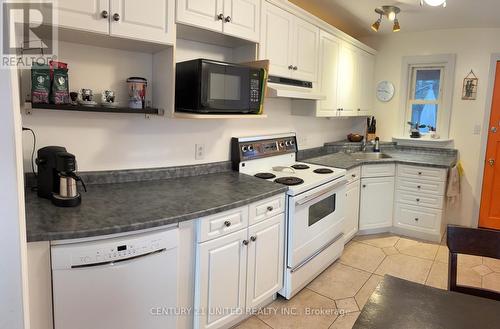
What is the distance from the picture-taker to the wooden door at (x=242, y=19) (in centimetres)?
211

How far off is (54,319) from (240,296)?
1.02 meters

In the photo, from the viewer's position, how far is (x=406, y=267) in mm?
3031

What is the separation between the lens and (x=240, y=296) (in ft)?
6.61

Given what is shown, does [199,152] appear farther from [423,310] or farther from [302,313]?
[423,310]

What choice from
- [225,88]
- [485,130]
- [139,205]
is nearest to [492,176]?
[485,130]

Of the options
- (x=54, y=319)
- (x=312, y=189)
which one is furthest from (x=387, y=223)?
(x=54, y=319)

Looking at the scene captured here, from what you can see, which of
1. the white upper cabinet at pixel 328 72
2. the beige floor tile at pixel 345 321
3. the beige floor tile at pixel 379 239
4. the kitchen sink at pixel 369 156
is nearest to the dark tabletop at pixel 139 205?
the beige floor tile at pixel 345 321

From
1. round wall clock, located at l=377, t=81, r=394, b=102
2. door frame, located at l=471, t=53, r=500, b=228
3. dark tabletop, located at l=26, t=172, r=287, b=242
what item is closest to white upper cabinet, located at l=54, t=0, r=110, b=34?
dark tabletop, located at l=26, t=172, r=287, b=242

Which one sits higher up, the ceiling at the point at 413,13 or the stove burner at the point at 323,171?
the ceiling at the point at 413,13

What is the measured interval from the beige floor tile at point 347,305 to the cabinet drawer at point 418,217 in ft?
5.46

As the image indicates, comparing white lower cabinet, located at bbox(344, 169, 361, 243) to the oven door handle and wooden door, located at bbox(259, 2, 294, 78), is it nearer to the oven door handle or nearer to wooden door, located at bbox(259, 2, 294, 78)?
the oven door handle

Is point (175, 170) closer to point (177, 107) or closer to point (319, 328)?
point (177, 107)

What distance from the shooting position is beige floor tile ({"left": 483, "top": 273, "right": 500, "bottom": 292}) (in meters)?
2.74

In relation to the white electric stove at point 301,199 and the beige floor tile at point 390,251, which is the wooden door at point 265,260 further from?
the beige floor tile at point 390,251
